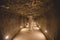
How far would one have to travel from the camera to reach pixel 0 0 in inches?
162

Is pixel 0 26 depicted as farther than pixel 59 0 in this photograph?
Yes

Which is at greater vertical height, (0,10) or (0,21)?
(0,10)

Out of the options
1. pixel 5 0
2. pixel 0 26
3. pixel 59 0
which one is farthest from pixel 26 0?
pixel 0 26

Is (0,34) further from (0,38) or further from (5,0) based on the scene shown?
(5,0)

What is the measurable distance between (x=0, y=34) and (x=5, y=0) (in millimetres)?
1574

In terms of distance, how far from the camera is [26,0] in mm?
4598

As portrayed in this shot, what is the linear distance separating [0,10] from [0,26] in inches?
28.9

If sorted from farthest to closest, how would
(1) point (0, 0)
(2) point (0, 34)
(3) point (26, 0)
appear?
(2) point (0, 34) < (3) point (26, 0) < (1) point (0, 0)

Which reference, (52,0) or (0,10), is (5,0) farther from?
(52,0)

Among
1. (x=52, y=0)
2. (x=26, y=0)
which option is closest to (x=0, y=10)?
(x=26, y=0)

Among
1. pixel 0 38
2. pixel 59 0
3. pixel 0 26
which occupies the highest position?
pixel 59 0

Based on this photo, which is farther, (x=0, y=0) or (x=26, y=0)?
(x=26, y=0)

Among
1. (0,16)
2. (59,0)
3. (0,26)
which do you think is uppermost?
(59,0)

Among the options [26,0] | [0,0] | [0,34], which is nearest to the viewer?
[0,0]
